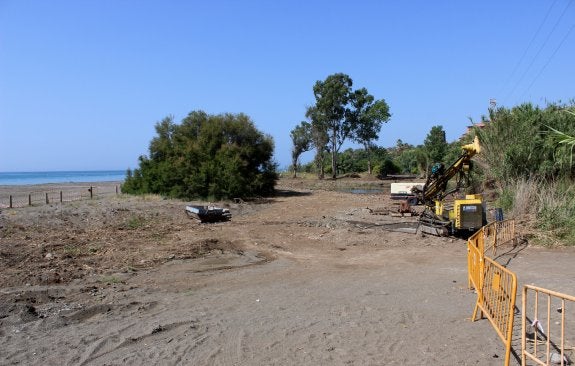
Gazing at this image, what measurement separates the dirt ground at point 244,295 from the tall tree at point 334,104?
4627 cm

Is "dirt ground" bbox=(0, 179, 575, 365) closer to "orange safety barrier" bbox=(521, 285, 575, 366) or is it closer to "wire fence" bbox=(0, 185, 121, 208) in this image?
"orange safety barrier" bbox=(521, 285, 575, 366)

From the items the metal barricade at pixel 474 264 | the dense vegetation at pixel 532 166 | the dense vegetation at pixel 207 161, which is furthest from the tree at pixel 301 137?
the metal barricade at pixel 474 264

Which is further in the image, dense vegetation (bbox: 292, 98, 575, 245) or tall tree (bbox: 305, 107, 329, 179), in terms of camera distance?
tall tree (bbox: 305, 107, 329, 179)

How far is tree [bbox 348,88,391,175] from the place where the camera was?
65625 millimetres

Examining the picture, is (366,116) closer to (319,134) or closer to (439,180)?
(319,134)

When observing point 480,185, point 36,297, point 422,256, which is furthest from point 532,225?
point 36,297

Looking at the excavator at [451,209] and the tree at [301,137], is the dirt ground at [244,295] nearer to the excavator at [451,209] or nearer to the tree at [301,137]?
the excavator at [451,209]

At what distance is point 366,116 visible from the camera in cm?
6594

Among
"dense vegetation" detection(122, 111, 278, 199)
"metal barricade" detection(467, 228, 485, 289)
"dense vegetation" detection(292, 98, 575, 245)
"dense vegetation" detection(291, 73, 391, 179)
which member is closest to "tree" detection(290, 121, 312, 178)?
"dense vegetation" detection(291, 73, 391, 179)

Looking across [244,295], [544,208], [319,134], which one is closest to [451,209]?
[544,208]

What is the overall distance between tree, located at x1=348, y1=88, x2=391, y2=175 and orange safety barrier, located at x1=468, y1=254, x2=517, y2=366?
59103 millimetres

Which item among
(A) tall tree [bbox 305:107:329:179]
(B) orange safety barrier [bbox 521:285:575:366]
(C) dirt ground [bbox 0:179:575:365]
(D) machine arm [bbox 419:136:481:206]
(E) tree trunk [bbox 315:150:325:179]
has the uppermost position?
(A) tall tree [bbox 305:107:329:179]

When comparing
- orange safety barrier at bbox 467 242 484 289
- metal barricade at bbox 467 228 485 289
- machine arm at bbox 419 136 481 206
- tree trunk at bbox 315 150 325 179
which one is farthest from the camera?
tree trunk at bbox 315 150 325 179

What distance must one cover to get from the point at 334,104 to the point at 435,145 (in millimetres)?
13772
